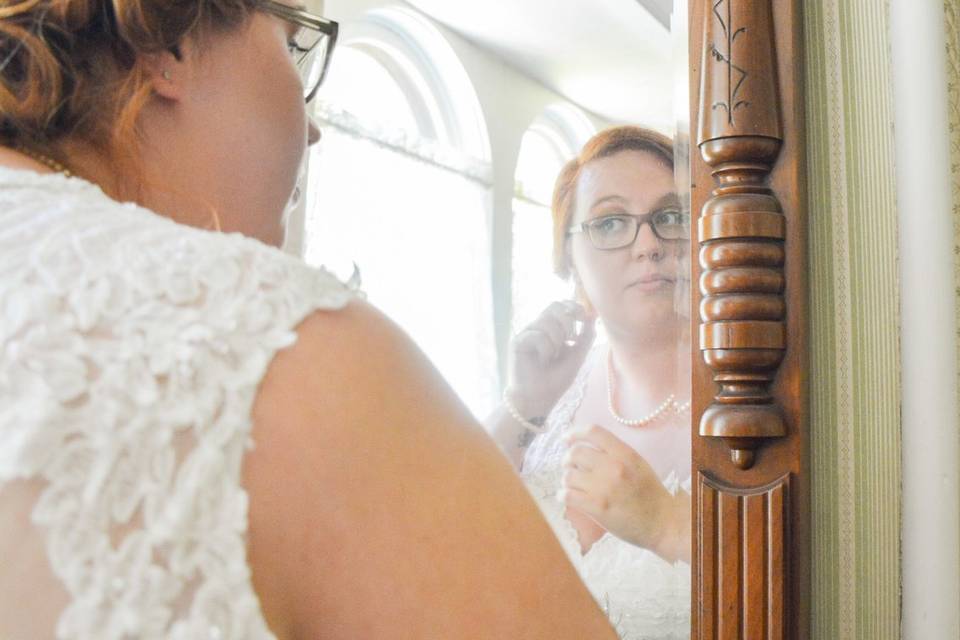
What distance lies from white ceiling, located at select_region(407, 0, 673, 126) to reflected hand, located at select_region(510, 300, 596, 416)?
0.46ft

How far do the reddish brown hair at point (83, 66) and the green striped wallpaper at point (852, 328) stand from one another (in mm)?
411

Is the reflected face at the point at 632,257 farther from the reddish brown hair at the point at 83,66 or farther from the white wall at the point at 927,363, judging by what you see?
the reddish brown hair at the point at 83,66

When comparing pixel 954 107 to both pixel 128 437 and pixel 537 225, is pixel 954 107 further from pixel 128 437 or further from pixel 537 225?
pixel 128 437

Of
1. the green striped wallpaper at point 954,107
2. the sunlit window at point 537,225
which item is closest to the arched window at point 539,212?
the sunlit window at point 537,225

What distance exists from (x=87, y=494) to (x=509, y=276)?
1.37 ft

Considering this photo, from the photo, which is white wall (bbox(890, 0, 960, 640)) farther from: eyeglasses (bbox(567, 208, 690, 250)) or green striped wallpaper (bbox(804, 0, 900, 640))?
eyeglasses (bbox(567, 208, 690, 250))

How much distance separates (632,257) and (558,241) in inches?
2.1

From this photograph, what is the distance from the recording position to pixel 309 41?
521 mm

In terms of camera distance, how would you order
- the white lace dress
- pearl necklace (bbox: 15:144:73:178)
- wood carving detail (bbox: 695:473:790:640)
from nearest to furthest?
the white lace dress
pearl necklace (bbox: 15:144:73:178)
wood carving detail (bbox: 695:473:790:640)

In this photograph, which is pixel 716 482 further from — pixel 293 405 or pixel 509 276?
pixel 293 405

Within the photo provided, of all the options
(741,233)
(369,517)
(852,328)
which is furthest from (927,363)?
(369,517)

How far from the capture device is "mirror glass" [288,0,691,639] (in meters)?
0.58

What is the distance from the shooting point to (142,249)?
257 mm

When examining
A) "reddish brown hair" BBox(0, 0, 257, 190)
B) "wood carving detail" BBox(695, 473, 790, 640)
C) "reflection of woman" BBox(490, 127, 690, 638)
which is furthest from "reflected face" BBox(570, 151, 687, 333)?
"reddish brown hair" BBox(0, 0, 257, 190)
